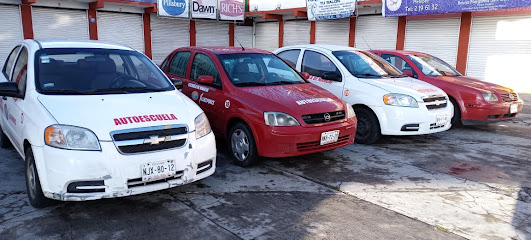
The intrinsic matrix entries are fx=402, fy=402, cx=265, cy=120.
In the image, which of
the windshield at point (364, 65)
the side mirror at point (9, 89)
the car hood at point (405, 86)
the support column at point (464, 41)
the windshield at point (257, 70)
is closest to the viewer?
the side mirror at point (9, 89)

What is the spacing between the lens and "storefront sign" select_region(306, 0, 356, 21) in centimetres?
1672

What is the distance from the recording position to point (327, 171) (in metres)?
4.96

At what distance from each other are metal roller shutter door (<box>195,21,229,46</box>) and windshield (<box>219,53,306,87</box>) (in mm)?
14438

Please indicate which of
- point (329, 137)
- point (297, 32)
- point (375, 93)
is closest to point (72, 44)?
point (329, 137)

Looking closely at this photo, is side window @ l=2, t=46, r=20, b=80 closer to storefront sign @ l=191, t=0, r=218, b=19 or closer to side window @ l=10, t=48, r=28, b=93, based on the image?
side window @ l=10, t=48, r=28, b=93

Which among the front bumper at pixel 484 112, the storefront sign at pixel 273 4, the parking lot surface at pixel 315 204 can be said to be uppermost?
the storefront sign at pixel 273 4

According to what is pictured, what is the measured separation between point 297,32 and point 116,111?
17.5 m

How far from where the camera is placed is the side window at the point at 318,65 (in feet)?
21.9

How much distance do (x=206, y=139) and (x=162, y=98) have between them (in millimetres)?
665

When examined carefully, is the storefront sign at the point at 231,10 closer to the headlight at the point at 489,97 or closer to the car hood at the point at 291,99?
the headlight at the point at 489,97

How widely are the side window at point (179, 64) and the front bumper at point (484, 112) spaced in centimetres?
508

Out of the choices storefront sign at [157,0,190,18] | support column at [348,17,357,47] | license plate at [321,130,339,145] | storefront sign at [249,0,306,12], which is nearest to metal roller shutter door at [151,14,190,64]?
storefront sign at [157,0,190,18]

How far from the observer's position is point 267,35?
71.7 ft

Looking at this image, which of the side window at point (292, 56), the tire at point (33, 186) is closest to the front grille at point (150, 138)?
the tire at point (33, 186)
